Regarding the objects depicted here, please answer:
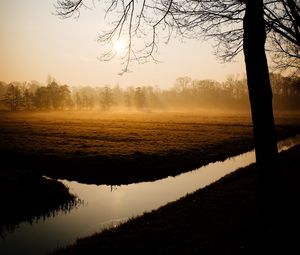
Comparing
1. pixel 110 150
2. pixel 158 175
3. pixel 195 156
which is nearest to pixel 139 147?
pixel 110 150

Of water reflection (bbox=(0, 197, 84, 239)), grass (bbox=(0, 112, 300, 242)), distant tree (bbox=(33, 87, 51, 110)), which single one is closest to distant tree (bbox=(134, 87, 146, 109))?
distant tree (bbox=(33, 87, 51, 110))

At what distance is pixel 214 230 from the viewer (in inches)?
298

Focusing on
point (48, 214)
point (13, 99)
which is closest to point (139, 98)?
point (13, 99)

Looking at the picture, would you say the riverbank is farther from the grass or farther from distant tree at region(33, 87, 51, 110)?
distant tree at region(33, 87, 51, 110)

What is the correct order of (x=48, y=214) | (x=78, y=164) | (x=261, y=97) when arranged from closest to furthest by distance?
(x=261, y=97) < (x=48, y=214) < (x=78, y=164)

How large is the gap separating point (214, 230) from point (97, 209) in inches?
365

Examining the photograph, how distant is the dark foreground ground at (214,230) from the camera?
597 cm

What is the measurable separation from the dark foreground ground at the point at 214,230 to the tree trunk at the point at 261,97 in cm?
51

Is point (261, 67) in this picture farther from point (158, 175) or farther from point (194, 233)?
point (158, 175)

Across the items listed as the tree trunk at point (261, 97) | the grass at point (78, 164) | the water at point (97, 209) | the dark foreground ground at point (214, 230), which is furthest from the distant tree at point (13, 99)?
the tree trunk at point (261, 97)

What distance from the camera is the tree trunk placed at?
6047mm

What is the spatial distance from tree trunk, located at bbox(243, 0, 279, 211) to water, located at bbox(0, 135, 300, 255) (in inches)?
325

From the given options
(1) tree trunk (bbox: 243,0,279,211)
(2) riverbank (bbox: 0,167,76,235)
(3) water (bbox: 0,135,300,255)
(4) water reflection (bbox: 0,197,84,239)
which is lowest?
(3) water (bbox: 0,135,300,255)

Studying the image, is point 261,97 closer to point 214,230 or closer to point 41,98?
point 214,230
